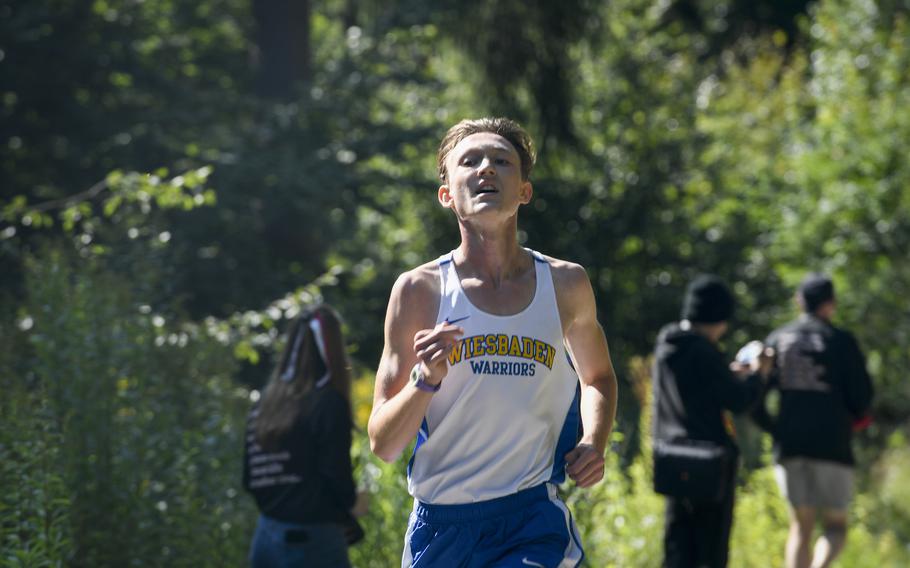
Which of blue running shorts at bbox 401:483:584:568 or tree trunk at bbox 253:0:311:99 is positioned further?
tree trunk at bbox 253:0:311:99

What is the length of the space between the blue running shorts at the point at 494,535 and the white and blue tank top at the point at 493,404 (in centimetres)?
4

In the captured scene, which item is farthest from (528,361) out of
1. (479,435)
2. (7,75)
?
(7,75)

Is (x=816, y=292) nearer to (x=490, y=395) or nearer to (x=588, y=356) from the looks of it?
(x=588, y=356)

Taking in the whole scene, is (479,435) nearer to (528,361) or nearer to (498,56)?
(528,361)

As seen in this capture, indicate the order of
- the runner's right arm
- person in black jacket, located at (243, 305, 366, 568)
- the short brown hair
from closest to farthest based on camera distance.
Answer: the runner's right arm
the short brown hair
person in black jacket, located at (243, 305, 366, 568)

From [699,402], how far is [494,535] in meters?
3.81

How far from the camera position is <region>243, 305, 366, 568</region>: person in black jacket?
5523 mm

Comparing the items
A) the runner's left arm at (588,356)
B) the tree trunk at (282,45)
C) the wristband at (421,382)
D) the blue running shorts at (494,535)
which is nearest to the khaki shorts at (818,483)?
the runner's left arm at (588,356)

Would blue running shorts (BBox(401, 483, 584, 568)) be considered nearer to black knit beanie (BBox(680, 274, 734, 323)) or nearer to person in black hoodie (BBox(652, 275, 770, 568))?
person in black hoodie (BBox(652, 275, 770, 568))

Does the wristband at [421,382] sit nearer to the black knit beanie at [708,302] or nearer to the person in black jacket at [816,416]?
the black knit beanie at [708,302]

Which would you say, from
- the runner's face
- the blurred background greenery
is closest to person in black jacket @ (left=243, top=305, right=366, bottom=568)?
the blurred background greenery

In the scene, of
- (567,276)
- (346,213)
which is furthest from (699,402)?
(346,213)

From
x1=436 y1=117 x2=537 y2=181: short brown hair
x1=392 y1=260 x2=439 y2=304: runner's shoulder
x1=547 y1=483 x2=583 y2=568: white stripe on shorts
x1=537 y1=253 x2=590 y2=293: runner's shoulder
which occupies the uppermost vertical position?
x1=436 y1=117 x2=537 y2=181: short brown hair

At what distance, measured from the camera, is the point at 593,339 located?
407 cm
